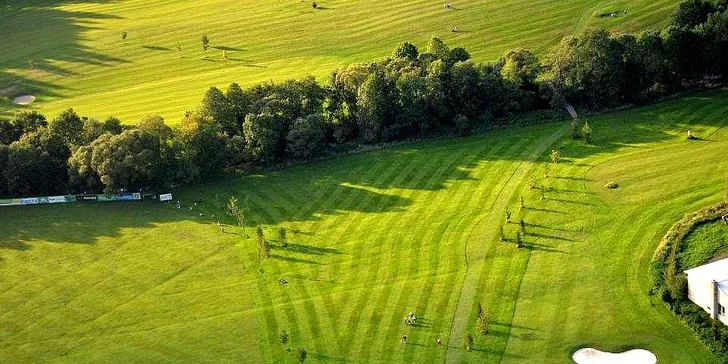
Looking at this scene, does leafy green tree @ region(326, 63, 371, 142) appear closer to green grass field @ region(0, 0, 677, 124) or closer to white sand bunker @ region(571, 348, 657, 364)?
green grass field @ region(0, 0, 677, 124)

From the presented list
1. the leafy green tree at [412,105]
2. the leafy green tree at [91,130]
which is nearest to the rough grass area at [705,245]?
the leafy green tree at [412,105]

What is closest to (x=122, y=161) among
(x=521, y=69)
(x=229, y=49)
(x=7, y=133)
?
(x=7, y=133)

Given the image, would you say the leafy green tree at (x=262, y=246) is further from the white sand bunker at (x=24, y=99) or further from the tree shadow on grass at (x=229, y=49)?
the white sand bunker at (x=24, y=99)

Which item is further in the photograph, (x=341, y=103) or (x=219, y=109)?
(x=341, y=103)

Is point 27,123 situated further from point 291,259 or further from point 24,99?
point 291,259

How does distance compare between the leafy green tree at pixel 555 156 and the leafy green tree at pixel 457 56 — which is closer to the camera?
the leafy green tree at pixel 555 156

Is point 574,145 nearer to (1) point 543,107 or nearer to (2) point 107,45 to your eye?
(1) point 543,107

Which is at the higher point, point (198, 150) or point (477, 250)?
point (198, 150)
